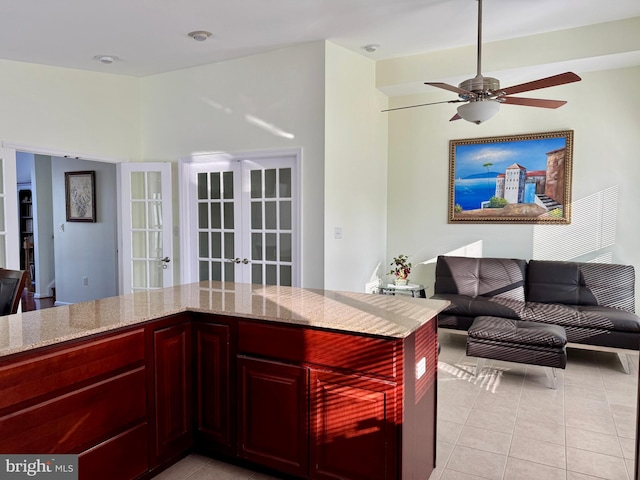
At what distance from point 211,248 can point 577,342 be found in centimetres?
373

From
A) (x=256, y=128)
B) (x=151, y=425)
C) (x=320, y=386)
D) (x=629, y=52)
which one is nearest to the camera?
(x=320, y=386)

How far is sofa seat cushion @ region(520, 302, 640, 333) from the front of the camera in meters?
3.95

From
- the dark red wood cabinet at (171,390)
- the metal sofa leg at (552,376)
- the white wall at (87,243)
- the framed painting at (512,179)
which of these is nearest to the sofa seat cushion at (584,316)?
the metal sofa leg at (552,376)

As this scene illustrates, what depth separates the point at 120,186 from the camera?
5.27 meters

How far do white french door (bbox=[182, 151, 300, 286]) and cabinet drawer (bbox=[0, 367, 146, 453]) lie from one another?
2.48m

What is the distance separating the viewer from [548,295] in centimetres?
476

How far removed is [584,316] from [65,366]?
4.08 m

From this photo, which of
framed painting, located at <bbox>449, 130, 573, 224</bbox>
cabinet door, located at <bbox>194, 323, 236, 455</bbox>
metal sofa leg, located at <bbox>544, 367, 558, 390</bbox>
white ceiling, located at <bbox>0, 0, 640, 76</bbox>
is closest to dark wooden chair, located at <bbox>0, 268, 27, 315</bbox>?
cabinet door, located at <bbox>194, 323, 236, 455</bbox>

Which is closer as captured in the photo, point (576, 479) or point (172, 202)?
point (576, 479)

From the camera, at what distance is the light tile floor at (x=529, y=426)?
2453 mm

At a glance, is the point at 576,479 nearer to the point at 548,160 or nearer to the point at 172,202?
the point at 548,160

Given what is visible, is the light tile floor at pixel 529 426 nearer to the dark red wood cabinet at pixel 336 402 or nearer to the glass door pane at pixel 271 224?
the dark red wood cabinet at pixel 336 402

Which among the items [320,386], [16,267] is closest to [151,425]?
[320,386]

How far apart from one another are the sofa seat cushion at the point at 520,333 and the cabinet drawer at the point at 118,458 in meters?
2.70
